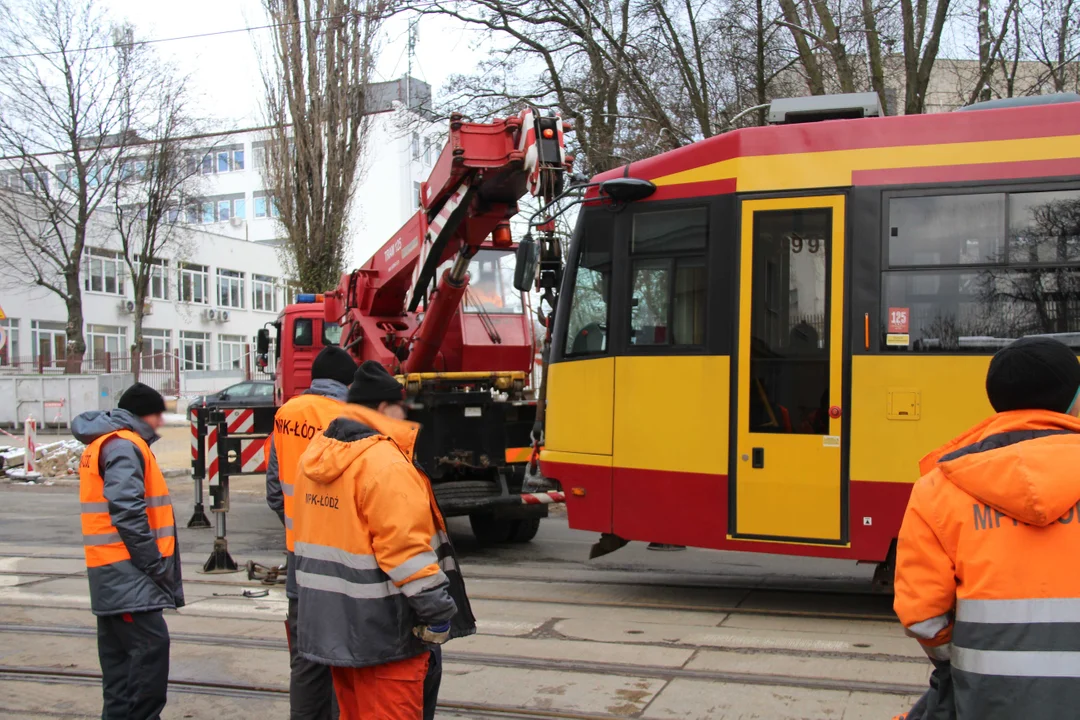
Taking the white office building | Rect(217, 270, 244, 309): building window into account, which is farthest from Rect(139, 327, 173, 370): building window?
Rect(217, 270, 244, 309): building window

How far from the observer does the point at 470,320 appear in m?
10.2

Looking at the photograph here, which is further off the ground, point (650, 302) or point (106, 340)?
point (650, 302)

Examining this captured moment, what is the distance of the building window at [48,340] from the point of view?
39.8 metres

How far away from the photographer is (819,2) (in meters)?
14.2

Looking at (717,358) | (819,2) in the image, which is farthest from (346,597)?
(819,2)

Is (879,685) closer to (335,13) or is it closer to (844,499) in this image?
(844,499)

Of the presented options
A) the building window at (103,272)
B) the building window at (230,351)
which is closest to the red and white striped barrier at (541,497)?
the building window at (103,272)

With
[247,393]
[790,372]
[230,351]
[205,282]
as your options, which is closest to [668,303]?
[790,372]

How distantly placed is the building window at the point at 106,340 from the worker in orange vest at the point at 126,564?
132ft

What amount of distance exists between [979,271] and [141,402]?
16.5 feet

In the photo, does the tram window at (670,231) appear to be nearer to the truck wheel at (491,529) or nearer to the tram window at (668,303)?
the tram window at (668,303)

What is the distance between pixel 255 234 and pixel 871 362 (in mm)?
56836

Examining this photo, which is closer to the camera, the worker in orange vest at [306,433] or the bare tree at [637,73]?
the worker in orange vest at [306,433]

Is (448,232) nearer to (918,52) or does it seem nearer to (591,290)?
(591,290)
